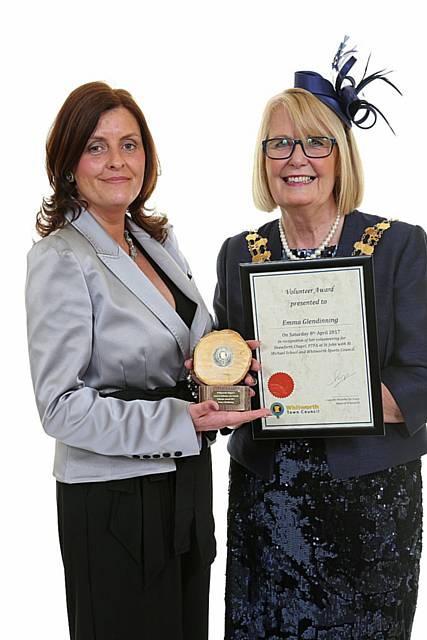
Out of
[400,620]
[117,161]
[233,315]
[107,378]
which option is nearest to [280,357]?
[233,315]

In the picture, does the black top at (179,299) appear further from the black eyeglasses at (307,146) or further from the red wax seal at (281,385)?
the black eyeglasses at (307,146)

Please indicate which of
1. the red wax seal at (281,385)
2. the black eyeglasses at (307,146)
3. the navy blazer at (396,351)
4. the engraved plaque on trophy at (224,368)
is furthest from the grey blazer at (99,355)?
the black eyeglasses at (307,146)

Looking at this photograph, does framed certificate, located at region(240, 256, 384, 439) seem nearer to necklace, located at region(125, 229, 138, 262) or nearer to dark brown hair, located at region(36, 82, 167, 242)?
necklace, located at region(125, 229, 138, 262)

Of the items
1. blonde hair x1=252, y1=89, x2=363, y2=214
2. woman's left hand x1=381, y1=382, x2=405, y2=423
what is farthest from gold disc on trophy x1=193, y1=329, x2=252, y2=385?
blonde hair x1=252, y1=89, x2=363, y2=214

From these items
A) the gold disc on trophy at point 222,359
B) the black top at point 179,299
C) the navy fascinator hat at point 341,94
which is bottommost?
the gold disc on trophy at point 222,359

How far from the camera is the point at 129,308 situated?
2.43 meters

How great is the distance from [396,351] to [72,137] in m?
1.07

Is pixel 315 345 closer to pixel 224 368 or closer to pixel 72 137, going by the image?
pixel 224 368

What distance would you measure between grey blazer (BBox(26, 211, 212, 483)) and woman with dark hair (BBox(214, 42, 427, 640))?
1.01 ft

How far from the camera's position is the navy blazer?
2422 millimetres

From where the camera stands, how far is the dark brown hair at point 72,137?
2.45 m

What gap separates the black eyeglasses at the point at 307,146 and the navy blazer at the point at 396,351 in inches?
8.3
